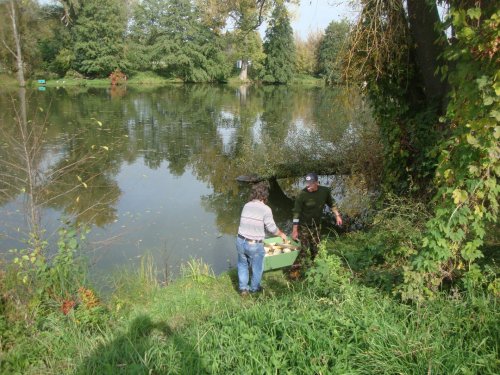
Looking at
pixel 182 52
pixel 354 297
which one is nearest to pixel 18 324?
pixel 354 297

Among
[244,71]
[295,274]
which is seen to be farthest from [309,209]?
[244,71]

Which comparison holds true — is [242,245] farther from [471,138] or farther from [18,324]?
[471,138]

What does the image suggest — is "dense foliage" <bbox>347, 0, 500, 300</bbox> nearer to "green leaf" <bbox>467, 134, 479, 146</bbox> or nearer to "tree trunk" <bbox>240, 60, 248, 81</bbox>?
"green leaf" <bbox>467, 134, 479, 146</bbox>

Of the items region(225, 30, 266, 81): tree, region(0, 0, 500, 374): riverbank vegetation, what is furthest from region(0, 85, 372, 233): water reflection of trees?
region(225, 30, 266, 81): tree

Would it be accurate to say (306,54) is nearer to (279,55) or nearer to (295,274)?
(279,55)

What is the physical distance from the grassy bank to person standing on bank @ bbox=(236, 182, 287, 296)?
137 centimetres

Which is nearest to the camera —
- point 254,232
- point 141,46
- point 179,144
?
point 254,232

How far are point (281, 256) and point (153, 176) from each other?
9410mm

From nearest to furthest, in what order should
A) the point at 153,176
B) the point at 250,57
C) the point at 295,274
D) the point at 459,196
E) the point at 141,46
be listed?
1. the point at 459,196
2. the point at 295,274
3. the point at 153,176
4. the point at 141,46
5. the point at 250,57

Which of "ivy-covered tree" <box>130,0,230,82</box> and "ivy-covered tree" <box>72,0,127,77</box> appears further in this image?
"ivy-covered tree" <box>130,0,230,82</box>

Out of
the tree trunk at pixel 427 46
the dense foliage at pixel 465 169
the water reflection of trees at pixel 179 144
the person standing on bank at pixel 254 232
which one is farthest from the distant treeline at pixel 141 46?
the dense foliage at pixel 465 169

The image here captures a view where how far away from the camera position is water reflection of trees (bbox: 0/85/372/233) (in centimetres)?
1138

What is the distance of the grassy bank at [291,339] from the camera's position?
3.08 metres

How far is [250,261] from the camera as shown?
6.34 m
